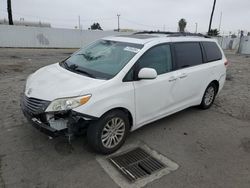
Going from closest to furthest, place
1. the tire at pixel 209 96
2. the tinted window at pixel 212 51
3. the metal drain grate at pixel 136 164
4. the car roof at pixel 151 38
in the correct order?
the metal drain grate at pixel 136 164
the car roof at pixel 151 38
the tinted window at pixel 212 51
the tire at pixel 209 96

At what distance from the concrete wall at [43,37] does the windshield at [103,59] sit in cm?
2137

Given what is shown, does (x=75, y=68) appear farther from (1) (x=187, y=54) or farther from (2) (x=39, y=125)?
(1) (x=187, y=54)

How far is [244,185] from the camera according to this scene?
9.95 ft

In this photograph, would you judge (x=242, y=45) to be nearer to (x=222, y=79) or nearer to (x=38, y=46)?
(x=38, y=46)

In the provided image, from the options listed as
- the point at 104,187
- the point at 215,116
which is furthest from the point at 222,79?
the point at 104,187

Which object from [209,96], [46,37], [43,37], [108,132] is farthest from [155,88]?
[46,37]

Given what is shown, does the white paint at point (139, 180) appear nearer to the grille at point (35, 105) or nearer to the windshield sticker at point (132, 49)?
the grille at point (35, 105)

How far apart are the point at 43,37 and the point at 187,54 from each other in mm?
22978

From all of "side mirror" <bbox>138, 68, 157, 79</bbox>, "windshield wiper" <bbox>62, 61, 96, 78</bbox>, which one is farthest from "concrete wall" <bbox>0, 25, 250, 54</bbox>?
"side mirror" <bbox>138, 68, 157, 79</bbox>

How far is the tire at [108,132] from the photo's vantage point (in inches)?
129

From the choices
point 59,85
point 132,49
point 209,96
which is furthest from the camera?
point 209,96

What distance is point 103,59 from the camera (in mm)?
4012

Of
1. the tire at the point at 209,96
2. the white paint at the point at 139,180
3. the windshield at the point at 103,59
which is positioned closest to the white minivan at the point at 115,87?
the windshield at the point at 103,59

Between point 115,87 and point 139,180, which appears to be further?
point 115,87
